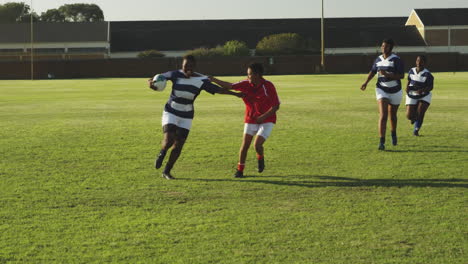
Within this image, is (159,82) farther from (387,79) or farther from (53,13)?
(53,13)

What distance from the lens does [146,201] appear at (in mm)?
7484

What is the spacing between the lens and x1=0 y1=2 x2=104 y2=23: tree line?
126 meters

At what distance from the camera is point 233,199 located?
7559 mm

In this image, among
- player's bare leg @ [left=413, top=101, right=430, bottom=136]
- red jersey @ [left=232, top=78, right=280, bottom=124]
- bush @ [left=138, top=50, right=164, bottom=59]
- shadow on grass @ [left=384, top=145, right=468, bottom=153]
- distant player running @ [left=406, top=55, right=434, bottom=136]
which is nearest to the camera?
red jersey @ [left=232, top=78, right=280, bottom=124]

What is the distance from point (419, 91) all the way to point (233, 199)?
7.80 metres

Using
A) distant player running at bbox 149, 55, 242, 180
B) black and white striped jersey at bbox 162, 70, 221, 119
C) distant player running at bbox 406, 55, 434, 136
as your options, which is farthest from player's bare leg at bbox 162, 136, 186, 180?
distant player running at bbox 406, 55, 434, 136

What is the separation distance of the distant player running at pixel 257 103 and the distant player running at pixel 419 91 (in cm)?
581

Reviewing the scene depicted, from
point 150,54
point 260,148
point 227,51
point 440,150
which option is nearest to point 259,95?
point 260,148

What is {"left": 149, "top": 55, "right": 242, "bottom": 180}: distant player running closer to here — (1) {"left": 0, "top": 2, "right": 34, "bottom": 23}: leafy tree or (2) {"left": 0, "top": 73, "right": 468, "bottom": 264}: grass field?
(2) {"left": 0, "top": 73, "right": 468, "bottom": 264}: grass field

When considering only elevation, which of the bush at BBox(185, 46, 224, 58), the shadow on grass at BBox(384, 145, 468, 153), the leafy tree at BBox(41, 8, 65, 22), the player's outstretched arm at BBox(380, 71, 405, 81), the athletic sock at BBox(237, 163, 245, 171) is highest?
the leafy tree at BBox(41, 8, 65, 22)

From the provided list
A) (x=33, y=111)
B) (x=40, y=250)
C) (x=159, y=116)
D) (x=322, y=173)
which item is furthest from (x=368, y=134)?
(x=33, y=111)

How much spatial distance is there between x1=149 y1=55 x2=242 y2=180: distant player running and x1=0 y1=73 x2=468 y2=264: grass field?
1.50ft

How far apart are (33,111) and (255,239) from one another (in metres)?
16.6

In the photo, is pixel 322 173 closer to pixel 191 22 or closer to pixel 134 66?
pixel 134 66
